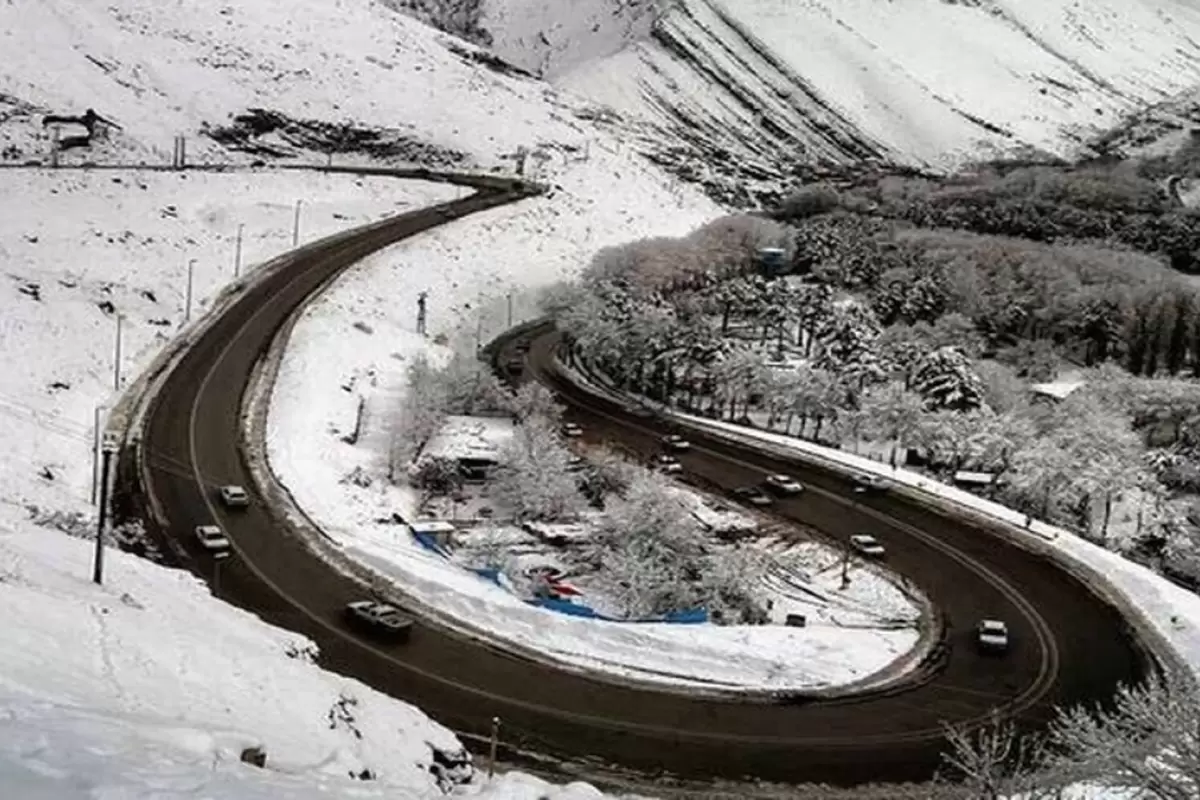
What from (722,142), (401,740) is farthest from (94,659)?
(722,142)

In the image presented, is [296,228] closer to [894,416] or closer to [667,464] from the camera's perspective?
[667,464]

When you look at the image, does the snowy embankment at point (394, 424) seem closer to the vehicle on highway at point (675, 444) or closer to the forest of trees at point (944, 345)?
the forest of trees at point (944, 345)

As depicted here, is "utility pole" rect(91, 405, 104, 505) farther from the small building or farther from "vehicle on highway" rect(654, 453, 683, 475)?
"vehicle on highway" rect(654, 453, 683, 475)

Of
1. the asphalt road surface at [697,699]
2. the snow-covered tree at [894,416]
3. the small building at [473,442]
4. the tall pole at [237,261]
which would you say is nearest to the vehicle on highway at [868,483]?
the asphalt road surface at [697,699]

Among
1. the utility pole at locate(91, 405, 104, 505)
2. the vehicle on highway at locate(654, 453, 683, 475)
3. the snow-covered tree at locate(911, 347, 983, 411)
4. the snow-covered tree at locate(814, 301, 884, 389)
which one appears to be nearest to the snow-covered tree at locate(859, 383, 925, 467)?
the snow-covered tree at locate(911, 347, 983, 411)

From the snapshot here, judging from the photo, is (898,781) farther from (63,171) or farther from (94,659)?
(63,171)

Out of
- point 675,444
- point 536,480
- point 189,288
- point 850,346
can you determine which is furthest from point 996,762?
point 189,288
